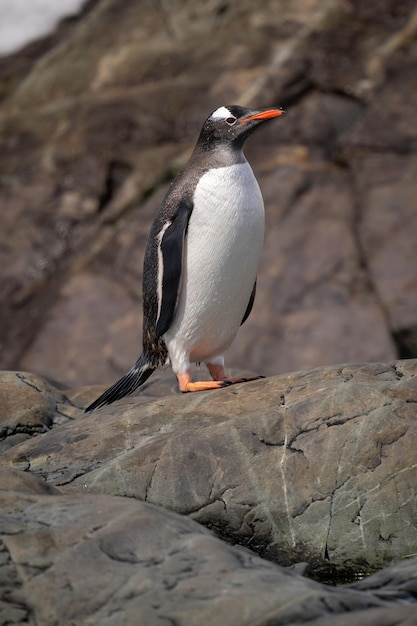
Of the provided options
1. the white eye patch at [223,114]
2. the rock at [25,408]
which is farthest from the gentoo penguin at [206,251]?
the rock at [25,408]

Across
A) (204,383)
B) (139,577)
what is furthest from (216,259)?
(139,577)

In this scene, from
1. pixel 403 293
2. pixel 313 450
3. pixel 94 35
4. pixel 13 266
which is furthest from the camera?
pixel 94 35

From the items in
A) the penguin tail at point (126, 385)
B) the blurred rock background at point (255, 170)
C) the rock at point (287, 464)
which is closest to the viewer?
the rock at point (287, 464)

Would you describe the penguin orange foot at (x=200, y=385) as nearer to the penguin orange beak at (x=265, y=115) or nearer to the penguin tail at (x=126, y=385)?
the penguin tail at (x=126, y=385)

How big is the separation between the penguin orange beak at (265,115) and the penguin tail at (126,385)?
152cm

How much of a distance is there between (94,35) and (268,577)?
10305 mm

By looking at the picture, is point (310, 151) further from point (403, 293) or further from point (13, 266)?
point (13, 266)

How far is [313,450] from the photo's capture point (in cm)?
468

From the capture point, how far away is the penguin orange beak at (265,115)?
5.74 m

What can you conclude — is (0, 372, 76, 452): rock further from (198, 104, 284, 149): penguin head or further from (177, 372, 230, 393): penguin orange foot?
(198, 104, 284, 149): penguin head

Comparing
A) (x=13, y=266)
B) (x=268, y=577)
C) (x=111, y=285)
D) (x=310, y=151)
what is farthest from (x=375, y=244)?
(x=268, y=577)

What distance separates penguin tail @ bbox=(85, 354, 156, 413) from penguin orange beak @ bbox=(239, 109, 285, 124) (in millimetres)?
1518

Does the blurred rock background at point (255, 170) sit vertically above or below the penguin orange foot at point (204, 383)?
below

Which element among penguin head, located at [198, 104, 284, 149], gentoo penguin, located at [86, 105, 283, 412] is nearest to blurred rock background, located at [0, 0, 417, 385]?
gentoo penguin, located at [86, 105, 283, 412]
